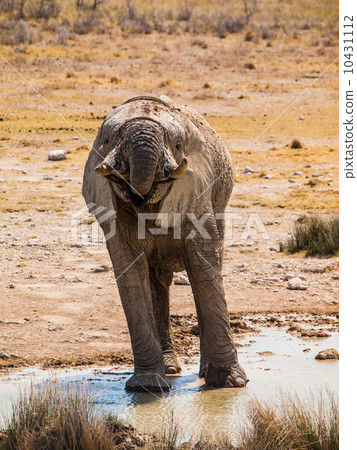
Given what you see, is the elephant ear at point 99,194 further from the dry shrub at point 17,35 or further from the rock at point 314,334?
the dry shrub at point 17,35

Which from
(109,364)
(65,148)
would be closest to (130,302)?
(109,364)

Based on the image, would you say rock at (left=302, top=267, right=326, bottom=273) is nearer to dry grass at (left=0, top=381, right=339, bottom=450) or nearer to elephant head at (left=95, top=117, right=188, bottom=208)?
elephant head at (left=95, top=117, right=188, bottom=208)

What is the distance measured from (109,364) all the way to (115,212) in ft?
5.29

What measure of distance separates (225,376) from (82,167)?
7.92m

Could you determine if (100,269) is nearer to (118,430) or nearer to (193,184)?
(193,184)

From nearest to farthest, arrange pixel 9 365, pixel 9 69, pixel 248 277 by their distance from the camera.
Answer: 1. pixel 9 365
2. pixel 248 277
3. pixel 9 69

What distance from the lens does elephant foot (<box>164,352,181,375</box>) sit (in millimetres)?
6059

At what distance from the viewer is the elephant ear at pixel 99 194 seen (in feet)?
17.0

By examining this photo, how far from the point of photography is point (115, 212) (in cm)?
519

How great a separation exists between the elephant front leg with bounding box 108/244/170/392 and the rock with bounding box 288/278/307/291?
10.5 ft

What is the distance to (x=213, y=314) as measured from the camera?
5629 millimetres

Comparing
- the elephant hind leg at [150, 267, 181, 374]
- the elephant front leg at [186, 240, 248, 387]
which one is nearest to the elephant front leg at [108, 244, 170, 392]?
the elephant front leg at [186, 240, 248, 387]

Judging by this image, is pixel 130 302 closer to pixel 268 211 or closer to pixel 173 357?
pixel 173 357

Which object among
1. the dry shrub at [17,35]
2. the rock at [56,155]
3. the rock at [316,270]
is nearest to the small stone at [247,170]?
the rock at [56,155]
